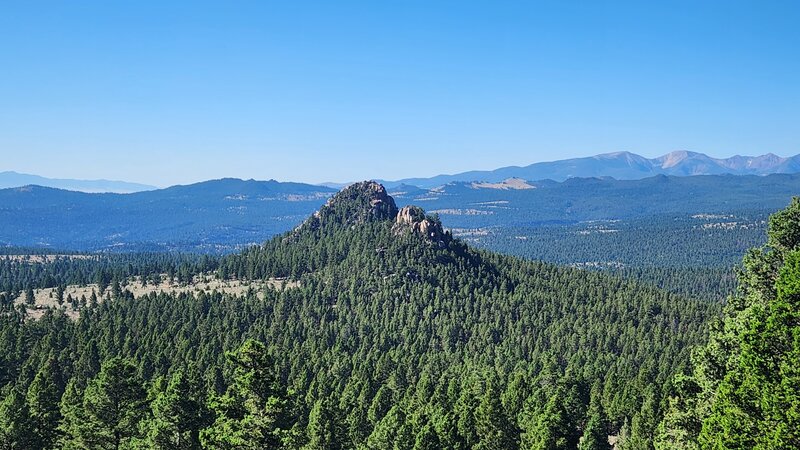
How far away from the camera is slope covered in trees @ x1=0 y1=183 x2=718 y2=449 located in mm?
51938

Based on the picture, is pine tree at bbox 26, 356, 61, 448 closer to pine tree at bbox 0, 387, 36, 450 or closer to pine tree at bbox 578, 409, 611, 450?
pine tree at bbox 0, 387, 36, 450

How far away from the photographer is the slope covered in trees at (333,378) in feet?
170

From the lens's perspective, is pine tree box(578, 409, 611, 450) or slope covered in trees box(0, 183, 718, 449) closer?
slope covered in trees box(0, 183, 718, 449)

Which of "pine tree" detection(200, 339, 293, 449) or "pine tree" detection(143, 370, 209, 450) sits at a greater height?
"pine tree" detection(200, 339, 293, 449)

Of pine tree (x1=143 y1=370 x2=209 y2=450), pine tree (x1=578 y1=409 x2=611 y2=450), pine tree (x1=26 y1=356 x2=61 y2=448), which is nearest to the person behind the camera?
pine tree (x1=143 y1=370 x2=209 y2=450)

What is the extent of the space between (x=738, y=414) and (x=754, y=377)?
219 cm

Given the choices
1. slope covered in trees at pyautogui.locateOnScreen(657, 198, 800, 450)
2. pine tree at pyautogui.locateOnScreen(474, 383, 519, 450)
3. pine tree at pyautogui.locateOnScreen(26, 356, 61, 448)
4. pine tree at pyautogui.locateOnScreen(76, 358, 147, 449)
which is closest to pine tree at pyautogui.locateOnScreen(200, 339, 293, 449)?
pine tree at pyautogui.locateOnScreen(76, 358, 147, 449)

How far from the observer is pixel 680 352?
162m

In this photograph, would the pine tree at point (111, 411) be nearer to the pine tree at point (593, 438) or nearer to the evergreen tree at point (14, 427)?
the evergreen tree at point (14, 427)

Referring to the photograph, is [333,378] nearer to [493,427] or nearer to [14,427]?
[493,427]

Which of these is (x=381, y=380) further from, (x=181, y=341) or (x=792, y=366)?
(x=792, y=366)

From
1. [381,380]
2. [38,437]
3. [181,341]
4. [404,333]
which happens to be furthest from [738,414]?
[404,333]

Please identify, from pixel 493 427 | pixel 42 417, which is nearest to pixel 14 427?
pixel 42 417

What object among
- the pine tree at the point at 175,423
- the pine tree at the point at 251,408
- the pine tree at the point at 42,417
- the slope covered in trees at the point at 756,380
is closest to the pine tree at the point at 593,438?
the slope covered in trees at the point at 756,380
